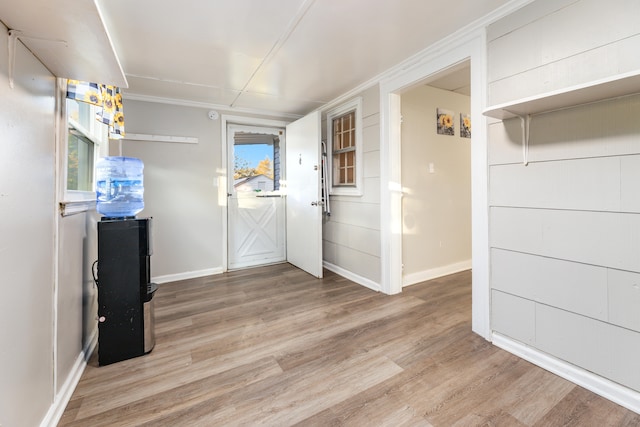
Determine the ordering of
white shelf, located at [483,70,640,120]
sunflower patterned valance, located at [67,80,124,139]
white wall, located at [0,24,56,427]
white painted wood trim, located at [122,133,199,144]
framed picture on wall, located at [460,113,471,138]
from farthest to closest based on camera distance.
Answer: framed picture on wall, located at [460,113,471,138] < white painted wood trim, located at [122,133,199,144] < sunflower patterned valance, located at [67,80,124,139] < white shelf, located at [483,70,640,120] < white wall, located at [0,24,56,427]

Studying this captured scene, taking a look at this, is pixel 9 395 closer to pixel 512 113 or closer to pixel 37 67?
pixel 37 67

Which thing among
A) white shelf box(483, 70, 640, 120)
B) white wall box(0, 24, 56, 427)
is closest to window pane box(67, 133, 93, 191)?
white wall box(0, 24, 56, 427)

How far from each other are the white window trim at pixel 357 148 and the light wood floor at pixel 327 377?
4.69ft

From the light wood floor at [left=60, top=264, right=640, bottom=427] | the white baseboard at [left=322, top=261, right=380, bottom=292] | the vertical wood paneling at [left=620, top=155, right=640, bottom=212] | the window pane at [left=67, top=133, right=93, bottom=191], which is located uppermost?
the window pane at [left=67, top=133, right=93, bottom=191]

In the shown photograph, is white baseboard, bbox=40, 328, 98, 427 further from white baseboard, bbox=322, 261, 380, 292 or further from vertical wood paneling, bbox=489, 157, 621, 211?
vertical wood paneling, bbox=489, 157, 621, 211

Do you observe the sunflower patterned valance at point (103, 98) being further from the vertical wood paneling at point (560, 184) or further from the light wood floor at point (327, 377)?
the vertical wood paneling at point (560, 184)

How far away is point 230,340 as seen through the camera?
6.95 ft

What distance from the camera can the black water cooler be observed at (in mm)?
1830

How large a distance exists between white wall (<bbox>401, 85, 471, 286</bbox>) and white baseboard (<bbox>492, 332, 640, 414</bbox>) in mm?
1396

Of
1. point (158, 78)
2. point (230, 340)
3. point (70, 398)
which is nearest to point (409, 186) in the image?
point (230, 340)

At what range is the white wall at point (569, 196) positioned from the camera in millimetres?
1406

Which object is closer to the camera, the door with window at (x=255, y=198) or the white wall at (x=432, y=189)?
the white wall at (x=432, y=189)

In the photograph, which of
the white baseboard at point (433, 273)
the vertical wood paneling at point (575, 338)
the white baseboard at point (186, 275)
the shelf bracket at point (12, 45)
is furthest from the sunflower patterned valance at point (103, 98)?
the white baseboard at point (433, 273)

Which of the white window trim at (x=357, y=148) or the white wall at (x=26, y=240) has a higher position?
the white window trim at (x=357, y=148)
